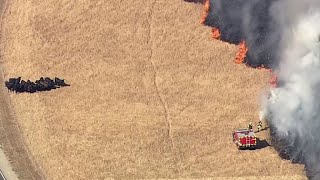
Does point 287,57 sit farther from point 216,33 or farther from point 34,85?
point 34,85

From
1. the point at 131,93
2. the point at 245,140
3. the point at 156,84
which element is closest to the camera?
the point at 245,140

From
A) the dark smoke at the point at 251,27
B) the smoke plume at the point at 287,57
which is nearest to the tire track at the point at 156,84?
the dark smoke at the point at 251,27

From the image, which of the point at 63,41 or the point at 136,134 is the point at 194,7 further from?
the point at 136,134

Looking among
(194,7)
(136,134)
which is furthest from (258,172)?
(194,7)

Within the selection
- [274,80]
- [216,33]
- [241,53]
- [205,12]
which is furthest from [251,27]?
[274,80]

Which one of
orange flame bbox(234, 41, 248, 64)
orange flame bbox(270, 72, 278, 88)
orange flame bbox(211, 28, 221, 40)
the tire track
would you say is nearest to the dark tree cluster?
the tire track
